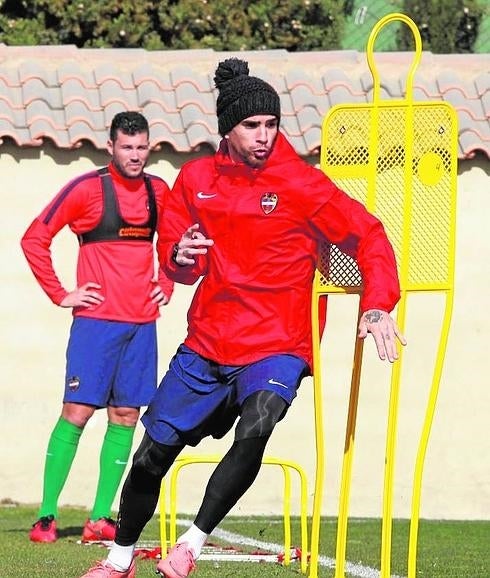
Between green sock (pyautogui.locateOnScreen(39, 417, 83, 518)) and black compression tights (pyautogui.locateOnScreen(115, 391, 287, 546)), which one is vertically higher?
black compression tights (pyautogui.locateOnScreen(115, 391, 287, 546))

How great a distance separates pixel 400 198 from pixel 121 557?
1.86 metres

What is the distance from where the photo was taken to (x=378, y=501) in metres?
14.5

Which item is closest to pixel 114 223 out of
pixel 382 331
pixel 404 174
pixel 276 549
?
pixel 276 549

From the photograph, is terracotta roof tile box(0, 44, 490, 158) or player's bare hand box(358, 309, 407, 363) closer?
player's bare hand box(358, 309, 407, 363)

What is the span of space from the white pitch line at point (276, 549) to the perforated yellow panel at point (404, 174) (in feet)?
6.19

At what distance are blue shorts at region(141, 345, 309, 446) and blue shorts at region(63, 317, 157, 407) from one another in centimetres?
325

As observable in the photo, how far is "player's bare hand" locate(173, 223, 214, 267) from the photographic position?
24.1 feet

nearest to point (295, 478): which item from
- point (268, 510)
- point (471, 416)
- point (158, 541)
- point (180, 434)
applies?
point (268, 510)

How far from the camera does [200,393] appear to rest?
297 inches

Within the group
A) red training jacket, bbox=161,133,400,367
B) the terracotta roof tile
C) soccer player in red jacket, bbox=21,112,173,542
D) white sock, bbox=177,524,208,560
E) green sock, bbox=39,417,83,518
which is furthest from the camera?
the terracotta roof tile

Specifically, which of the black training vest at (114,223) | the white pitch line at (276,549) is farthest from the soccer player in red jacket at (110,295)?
the white pitch line at (276,549)

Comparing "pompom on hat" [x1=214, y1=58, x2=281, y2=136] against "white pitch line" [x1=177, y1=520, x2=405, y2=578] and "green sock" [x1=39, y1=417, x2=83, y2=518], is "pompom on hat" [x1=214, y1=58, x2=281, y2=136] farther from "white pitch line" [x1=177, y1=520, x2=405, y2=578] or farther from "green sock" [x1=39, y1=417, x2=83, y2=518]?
"green sock" [x1=39, y1=417, x2=83, y2=518]

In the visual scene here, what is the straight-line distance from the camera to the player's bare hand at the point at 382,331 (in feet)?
22.7

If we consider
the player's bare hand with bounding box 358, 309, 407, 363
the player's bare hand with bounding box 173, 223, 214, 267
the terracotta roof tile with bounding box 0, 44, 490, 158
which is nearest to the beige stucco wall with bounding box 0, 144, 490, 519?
the terracotta roof tile with bounding box 0, 44, 490, 158
